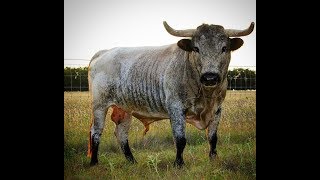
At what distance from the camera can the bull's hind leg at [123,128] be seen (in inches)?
180

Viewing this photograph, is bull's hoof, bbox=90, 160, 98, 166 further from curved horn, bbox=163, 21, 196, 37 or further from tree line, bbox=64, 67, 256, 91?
curved horn, bbox=163, 21, 196, 37

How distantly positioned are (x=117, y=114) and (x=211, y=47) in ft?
3.46

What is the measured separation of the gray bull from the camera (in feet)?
14.0

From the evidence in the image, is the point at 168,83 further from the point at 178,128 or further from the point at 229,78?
the point at 229,78

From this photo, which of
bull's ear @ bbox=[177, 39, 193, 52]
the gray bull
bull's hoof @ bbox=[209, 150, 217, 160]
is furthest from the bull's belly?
bull's ear @ bbox=[177, 39, 193, 52]

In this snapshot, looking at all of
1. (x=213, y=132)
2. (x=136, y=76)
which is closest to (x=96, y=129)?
(x=136, y=76)

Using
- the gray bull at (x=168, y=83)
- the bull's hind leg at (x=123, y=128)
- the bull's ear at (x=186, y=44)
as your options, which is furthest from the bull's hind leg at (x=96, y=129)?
the bull's ear at (x=186, y=44)

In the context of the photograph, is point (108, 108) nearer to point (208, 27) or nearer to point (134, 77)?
point (134, 77)

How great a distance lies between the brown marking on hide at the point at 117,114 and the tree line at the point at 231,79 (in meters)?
A: 0.31

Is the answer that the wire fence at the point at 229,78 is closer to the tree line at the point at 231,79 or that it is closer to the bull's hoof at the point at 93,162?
the tree line at the point at 231,79

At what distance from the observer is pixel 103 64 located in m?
4.77

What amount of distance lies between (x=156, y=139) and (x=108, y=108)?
0.51m

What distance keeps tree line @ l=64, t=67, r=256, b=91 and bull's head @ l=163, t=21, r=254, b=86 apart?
24cm

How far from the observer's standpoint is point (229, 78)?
4570mm
